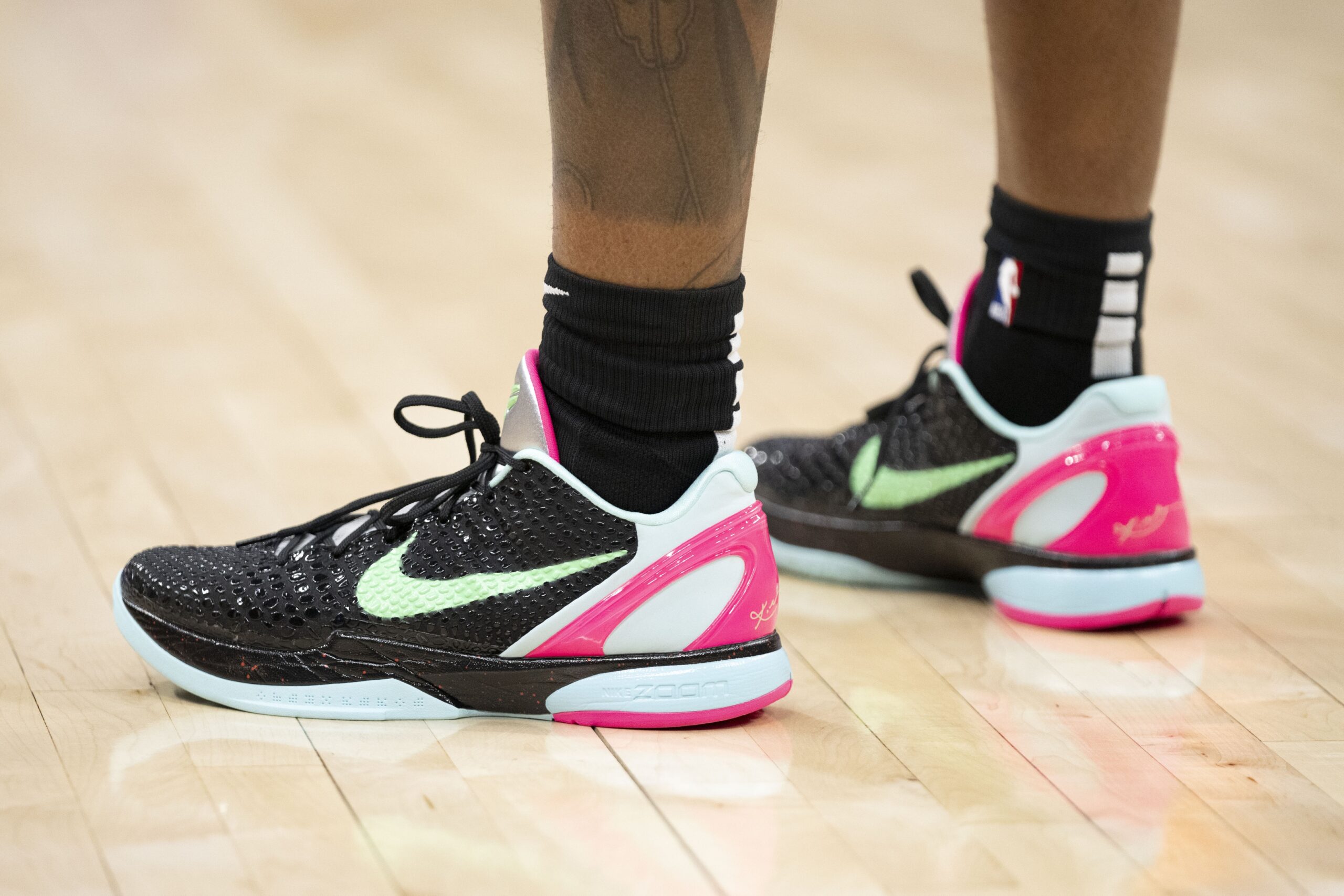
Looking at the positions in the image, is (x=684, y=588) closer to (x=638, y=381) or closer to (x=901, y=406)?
(x=638, y=381)

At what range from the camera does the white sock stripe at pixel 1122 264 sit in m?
1.15

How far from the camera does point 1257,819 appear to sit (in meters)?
0.91

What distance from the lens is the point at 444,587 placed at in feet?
3.17

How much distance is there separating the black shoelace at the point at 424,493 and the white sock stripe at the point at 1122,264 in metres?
0.52

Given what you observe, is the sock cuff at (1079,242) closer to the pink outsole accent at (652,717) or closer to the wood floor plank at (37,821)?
the pink outsole accent at (652,717)

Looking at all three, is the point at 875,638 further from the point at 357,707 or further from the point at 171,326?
the point at 171,326

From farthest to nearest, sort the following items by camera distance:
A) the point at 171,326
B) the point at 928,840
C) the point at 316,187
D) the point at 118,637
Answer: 1. the point at 316,187
2. the point at 171,326
3. the point at 118,637
4. the point at 928,840

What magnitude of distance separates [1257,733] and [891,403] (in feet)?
1.36

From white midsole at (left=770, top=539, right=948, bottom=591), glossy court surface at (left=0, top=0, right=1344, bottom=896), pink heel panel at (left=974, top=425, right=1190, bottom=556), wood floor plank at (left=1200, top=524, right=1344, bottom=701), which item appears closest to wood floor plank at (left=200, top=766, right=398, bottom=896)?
glossy court surface at (left=0, top=0, right=1344, bottom=896)

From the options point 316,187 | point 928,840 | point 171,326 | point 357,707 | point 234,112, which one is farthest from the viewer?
point 234,112

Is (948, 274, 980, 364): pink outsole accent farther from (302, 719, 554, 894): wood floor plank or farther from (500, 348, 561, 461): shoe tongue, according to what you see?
(302, 719, 554, 894): wood floor plank

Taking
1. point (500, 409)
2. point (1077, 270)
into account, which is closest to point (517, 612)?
point (1077, 270)

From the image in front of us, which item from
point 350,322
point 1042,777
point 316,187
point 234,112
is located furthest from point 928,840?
point 234,112

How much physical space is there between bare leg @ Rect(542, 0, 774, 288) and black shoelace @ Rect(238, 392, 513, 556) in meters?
0.14
